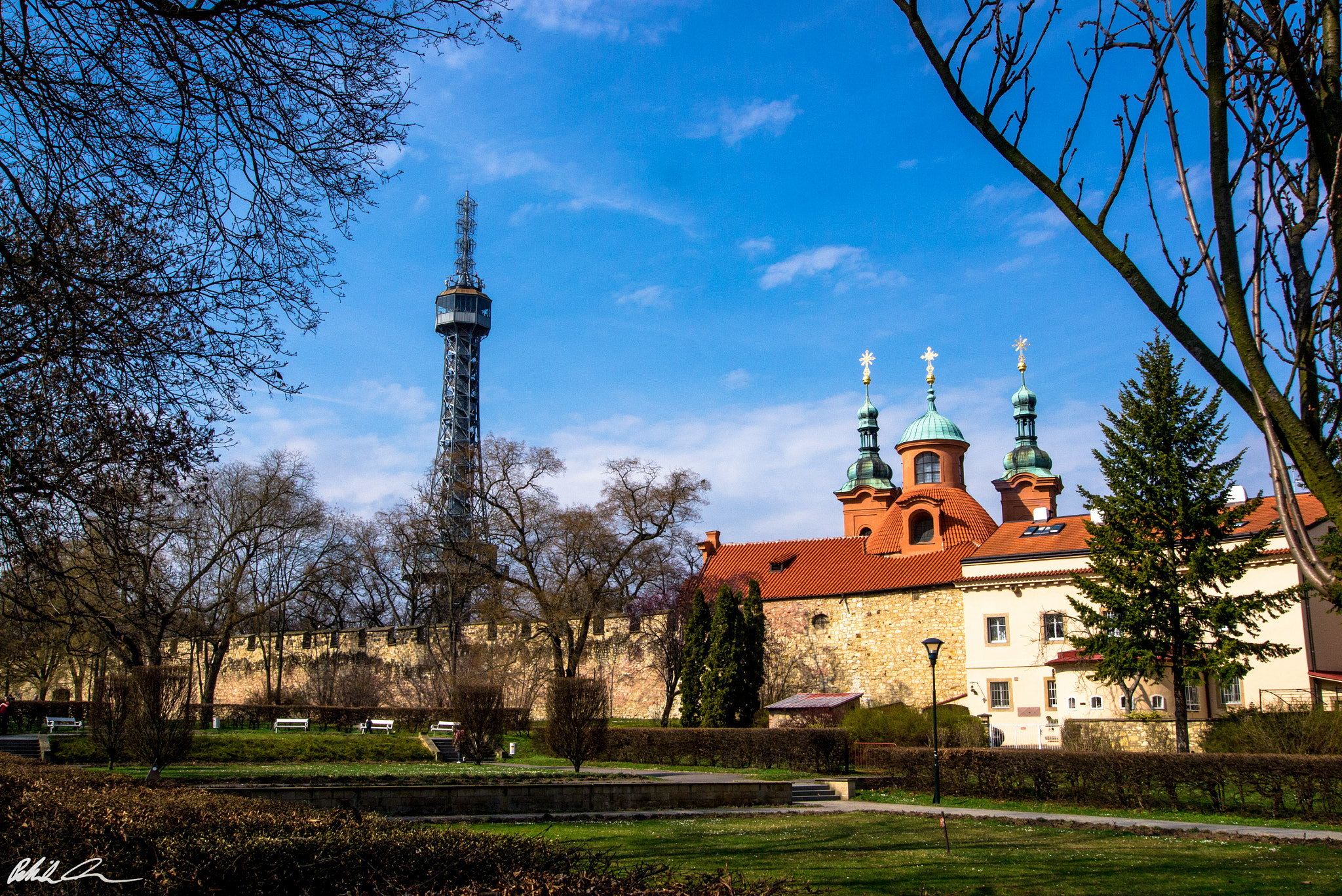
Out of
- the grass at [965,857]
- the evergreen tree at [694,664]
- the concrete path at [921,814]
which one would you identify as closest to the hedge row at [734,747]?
the concrete path at [921,814]

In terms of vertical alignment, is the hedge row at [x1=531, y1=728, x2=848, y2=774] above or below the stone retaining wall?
below

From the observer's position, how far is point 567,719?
2016 cm

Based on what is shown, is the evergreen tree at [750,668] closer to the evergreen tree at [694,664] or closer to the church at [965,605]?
the evergreen tree at [694,664]

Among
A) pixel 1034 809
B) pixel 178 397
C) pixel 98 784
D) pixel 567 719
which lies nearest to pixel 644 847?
pixel 98 784

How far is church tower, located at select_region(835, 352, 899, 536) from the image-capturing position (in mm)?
44844

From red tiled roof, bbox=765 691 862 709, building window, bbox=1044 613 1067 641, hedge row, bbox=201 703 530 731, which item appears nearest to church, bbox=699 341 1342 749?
building window, bbox=1044 613 1067 641

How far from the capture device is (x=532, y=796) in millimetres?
14039

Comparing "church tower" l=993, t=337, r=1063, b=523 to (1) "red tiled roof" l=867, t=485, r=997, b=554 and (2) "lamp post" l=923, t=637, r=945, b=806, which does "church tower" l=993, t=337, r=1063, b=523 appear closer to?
(1) "red tiled roof" l=867, t=485, r=997, b=554

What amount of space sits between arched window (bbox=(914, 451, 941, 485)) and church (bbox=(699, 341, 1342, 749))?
56 mm

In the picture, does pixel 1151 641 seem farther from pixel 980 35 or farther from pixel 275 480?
pixel 275 480

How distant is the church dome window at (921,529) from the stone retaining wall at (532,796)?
22.2 meters

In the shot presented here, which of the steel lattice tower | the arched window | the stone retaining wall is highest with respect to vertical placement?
the steel lattice tower

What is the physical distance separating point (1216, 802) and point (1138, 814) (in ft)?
4.86

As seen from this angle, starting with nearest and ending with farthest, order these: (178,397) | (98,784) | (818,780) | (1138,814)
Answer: (178,397) < (98,784) < (1138,814) < (818,780)
